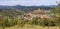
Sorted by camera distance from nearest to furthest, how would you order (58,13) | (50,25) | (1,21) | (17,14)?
(58,13), (1,21), (50,25), (17,14)

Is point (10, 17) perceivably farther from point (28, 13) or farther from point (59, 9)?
point (59, 9)

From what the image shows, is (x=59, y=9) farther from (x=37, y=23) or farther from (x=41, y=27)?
(x=37, y=23)

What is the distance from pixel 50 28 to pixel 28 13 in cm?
660

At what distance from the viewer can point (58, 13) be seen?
50.2 ft

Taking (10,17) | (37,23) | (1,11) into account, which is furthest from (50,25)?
(1,11)

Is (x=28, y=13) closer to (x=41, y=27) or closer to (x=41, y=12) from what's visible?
(x=41, y=12)

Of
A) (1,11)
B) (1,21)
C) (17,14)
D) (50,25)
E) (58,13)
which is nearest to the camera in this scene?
(58,13)

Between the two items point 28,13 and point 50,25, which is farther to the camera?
point 28,13

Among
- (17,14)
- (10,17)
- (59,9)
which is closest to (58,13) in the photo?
(59,9)

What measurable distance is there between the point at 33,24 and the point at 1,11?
405 cm

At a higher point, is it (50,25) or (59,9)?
(59,9)

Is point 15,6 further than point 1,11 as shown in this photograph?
Yes

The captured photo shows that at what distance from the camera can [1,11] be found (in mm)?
22016

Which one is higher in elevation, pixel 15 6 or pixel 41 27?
pixel 15 6
